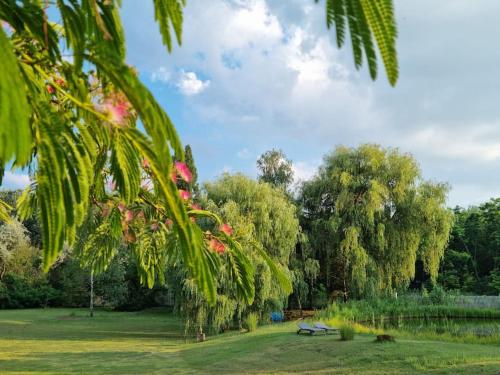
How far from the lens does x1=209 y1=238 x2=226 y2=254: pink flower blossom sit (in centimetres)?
220

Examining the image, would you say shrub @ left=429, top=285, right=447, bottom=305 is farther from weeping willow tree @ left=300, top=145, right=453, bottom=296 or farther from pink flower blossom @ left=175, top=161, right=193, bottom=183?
pink flower blossom @ left=175, top=161, right=193, bottom=183

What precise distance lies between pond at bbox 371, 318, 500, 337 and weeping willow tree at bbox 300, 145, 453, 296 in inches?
61.9

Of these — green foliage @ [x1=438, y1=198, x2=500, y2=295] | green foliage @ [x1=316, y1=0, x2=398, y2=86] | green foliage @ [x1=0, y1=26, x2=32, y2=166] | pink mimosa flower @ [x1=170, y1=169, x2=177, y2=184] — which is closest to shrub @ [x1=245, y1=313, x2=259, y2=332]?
pink mimosa flower @ [x1=170, y1=169, x2=177, y2=184]

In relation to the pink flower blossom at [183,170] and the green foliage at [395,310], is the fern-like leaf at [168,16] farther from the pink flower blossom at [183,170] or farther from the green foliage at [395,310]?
the green foliage at [395,310]

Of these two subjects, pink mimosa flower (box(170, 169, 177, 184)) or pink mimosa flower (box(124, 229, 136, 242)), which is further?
pink mimosa flower (box(124, 229, 136, 242))

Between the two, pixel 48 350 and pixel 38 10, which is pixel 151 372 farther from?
pixel 38 10

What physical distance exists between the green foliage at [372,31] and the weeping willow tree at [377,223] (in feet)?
51.6

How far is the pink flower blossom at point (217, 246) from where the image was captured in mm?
2197

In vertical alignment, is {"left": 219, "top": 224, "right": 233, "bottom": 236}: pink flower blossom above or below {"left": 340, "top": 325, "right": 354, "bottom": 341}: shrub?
above

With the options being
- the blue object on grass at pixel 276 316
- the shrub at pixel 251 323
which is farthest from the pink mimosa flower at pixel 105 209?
the blue object on grass at pixel 276 316

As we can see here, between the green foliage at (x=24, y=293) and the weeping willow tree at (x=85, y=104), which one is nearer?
the weeping willow tree at (x=85, y=104)

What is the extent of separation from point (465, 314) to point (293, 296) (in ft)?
18.1

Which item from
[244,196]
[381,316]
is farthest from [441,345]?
[244,196]

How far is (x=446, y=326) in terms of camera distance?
13.0 metres
